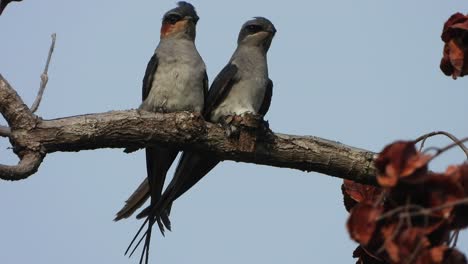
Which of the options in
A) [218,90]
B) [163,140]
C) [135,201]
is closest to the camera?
[163,140]

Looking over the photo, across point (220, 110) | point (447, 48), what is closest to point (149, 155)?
point (220, 110)

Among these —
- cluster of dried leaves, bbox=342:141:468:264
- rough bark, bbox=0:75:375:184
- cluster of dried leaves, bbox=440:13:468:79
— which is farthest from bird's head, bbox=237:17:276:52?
cluster of dried leaves, bbox=342:141:468:264

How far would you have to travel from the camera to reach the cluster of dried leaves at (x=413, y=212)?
3.22m

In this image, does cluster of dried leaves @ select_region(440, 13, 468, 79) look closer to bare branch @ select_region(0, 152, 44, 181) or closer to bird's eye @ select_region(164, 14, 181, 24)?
bare branch @ select_region(0, 152, 44, 181)

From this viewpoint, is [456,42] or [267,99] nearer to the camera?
[456,42]

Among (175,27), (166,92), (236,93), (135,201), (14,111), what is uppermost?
(175,27)

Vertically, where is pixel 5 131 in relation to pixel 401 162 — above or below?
above

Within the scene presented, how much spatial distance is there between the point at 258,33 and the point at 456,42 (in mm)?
4770

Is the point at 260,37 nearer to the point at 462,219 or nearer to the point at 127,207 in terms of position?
the point at 127,207

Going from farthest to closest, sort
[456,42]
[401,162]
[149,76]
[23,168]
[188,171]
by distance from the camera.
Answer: [149,76]
[188,171]
[23,168]
[456,42]
[401,162]

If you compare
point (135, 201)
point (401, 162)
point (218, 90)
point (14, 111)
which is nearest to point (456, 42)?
point (401, 162)

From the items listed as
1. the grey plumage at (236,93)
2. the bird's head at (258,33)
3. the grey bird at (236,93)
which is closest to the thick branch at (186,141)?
the grey bird at (236,93)

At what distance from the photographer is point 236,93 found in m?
8.05

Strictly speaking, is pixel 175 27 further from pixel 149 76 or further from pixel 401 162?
pixel 401 162
